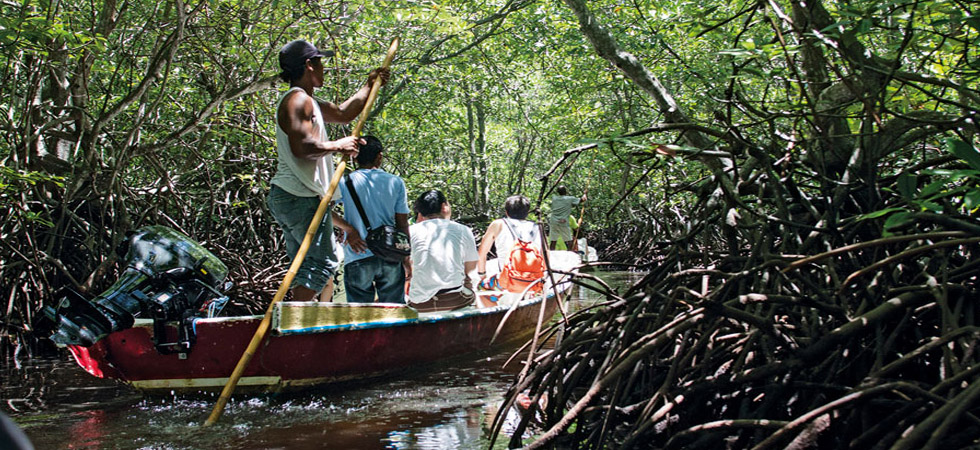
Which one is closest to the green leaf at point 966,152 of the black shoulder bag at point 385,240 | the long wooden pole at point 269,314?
the long wooden pole at point 269,314

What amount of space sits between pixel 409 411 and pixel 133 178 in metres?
6.01

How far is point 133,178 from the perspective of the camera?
27.9 ft

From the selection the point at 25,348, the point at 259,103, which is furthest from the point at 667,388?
the point at 259,103

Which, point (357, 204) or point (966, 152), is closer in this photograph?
point (966, 152)

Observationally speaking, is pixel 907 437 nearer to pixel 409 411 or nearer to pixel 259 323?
pixel 409 411

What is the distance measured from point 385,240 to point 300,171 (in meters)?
0.69

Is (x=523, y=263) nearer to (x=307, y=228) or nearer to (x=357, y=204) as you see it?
(x=357, y=204)

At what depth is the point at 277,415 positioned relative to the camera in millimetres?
3803

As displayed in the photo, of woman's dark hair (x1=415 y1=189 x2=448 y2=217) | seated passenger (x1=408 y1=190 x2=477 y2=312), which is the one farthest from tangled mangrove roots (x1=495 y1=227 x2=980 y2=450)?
woman's dark hair (x1=415 y1=189 x2=448 y2=217)

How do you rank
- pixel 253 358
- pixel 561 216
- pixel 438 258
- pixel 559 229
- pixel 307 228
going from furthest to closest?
pixel 559 229, pixel 561 216, pixel 438 258, pixel 307 228, pixel 253 358

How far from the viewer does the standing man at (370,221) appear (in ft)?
15.2

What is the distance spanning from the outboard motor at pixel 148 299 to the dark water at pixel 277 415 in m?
0.40

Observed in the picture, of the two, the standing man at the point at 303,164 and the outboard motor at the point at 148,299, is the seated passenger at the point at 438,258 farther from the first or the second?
the outboard motor at the point at 148,299

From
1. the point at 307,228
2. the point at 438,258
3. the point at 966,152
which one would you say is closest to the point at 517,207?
the point at 438,258
